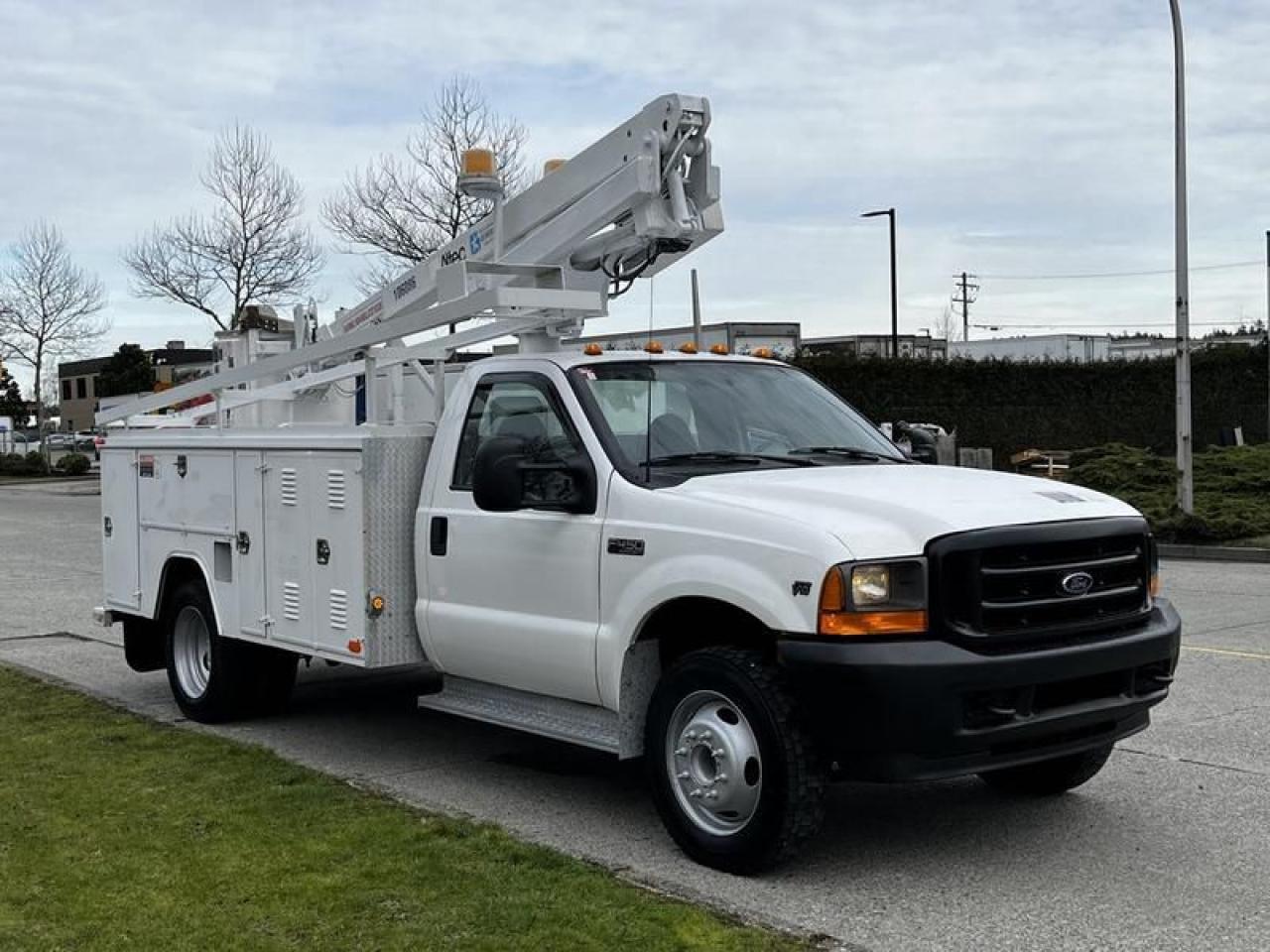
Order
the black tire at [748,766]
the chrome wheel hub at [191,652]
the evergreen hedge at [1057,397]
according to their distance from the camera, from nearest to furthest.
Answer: the black tire at [748,766], the chrome wheel hub at [191,652], the evergreen hedge at [1057,397]

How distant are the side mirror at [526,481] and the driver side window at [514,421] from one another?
18 cm

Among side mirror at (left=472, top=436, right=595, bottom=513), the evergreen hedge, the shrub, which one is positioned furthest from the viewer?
the shrub

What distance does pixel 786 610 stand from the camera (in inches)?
199

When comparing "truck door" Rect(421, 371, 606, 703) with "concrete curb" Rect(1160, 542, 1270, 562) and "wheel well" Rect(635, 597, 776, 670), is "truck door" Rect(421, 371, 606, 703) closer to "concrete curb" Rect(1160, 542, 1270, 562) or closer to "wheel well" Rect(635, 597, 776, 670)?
"wheel well" Rect(635, 597, 776, 670)

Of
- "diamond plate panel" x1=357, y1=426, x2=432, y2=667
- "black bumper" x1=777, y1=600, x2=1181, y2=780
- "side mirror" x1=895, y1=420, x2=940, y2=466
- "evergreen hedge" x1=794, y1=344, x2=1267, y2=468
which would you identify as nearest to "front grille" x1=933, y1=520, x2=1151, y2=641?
"black bumper" x1=777, y1=600, x2=1181, y2=780

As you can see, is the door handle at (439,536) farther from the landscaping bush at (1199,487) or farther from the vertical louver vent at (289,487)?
the landscaping bush at (1199,487)

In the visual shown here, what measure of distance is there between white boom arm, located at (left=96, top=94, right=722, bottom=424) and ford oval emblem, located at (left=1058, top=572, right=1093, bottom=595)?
2.77 metres

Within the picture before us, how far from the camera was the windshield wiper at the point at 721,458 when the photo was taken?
19.8ft

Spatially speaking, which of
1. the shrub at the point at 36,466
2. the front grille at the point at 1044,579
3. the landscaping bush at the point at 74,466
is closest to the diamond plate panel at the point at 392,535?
the front grille at the point at 1044,579

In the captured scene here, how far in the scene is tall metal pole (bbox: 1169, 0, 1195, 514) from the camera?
778 inches

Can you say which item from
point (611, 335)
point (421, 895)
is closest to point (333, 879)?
point (421, 895)

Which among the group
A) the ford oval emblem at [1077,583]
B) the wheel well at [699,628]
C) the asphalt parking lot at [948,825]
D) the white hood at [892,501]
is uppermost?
the white hood at [892,501]

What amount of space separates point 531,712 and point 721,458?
1.40 metres

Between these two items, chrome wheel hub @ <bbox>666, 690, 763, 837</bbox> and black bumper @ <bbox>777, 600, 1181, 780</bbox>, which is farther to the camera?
chrome wheel hub @ <bbox>666, 690, 763, 837</bbox>
